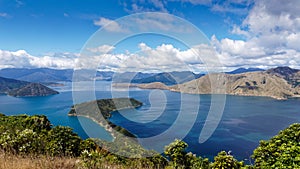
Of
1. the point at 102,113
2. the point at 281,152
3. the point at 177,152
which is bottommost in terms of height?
the point at 102,113

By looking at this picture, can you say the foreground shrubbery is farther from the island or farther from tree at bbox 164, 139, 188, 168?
the island

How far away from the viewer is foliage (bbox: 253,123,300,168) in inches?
250

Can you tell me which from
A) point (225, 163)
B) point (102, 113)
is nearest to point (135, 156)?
point (225, 163)

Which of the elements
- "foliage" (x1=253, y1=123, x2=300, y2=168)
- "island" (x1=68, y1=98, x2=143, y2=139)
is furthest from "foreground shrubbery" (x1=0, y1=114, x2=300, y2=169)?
"island" (x1=68, y1=98, x2=143, y2=139)

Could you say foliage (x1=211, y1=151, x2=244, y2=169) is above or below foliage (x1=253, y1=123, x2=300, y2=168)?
below

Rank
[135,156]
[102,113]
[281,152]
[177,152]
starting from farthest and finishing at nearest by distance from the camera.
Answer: [102,113] → [135,156] → [177,152] → [281,152]

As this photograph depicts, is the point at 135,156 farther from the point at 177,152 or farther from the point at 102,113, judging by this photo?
the point at 102,113

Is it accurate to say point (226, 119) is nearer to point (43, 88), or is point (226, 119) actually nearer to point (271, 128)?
point (271, 128)

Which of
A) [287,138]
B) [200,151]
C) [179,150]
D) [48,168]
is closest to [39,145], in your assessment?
[48,168]

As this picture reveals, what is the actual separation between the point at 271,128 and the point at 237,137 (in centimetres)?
1667

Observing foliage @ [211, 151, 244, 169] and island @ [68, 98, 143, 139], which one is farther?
island @ [68, 98, 143, 139]

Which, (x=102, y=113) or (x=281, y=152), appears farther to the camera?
(x=102, y=113)

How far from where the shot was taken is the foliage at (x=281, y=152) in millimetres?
6355

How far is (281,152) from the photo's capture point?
370 inches
